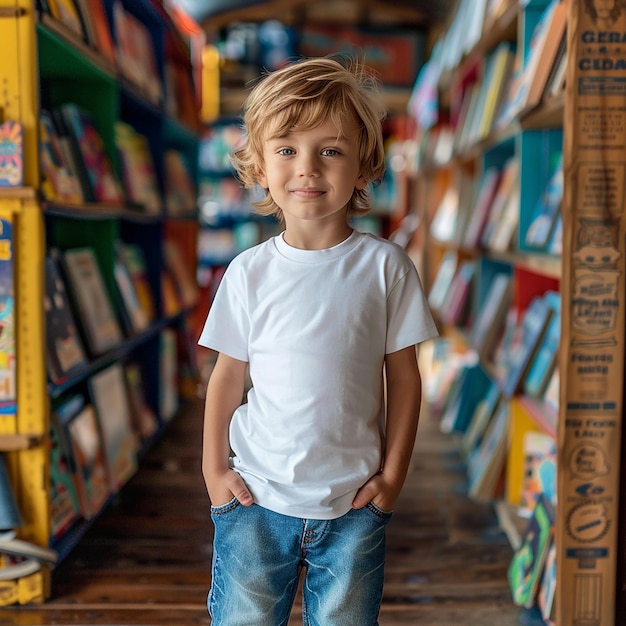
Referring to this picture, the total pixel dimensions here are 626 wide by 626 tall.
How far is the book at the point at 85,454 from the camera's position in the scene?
2.31m

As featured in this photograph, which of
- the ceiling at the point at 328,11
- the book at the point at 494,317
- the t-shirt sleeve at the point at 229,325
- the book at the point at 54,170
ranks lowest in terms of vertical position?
the book at the point at 494,317

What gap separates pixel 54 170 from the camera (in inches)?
88.3

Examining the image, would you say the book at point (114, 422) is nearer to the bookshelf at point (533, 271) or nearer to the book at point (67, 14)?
the book at point (67, 14)

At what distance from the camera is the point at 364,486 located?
4.09 ft

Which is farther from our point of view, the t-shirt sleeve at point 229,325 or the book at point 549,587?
the book at point 549,587

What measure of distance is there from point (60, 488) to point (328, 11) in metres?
6.62

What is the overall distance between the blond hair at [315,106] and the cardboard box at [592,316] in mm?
605

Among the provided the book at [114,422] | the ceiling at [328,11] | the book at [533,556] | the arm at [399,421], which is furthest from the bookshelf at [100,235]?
the ceiling at [328,11]

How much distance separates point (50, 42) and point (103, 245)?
2.59 ft

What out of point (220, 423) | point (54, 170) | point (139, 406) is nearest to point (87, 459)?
point (139, 406)

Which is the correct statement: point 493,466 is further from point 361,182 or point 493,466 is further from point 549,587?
point 361,182

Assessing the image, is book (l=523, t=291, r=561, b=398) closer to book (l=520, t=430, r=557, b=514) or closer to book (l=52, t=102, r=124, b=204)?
book (l=520, t=430, r=557, b=514)

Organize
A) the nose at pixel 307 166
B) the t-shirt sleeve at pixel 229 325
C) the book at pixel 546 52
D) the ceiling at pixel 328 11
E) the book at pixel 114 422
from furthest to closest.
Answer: the ceiling at pixel 328 11 < the book at pixel 114 422 < the book at pixel 546 52 < the t-shirt sleeve at pixel 229 325 < the nose at pixel 307 166

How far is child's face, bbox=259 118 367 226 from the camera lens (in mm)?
1194
